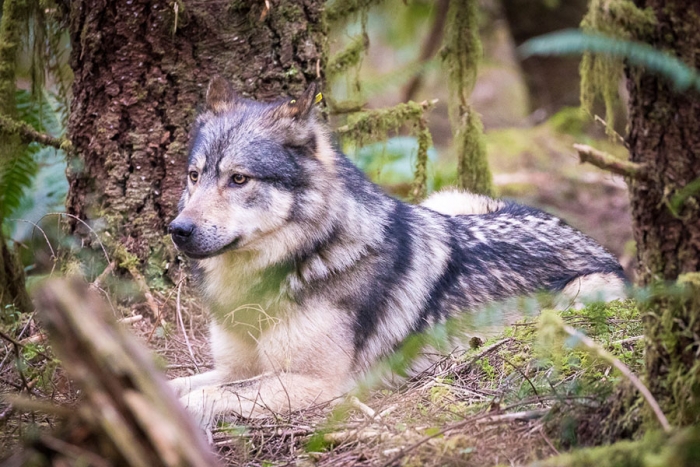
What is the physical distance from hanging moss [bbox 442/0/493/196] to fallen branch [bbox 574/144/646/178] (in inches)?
167

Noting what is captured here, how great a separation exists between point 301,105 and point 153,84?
1486 millimetres

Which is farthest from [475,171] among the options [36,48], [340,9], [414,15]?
[414,15]

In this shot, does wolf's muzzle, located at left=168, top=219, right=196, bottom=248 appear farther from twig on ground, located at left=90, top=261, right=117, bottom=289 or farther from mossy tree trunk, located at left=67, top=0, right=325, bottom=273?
mossy tree trunk, located at left=67, top=0, right=325, bottom=273

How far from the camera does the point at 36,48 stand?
543 cm

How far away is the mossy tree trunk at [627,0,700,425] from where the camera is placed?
2.31 meters

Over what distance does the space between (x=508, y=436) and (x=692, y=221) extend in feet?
3.72

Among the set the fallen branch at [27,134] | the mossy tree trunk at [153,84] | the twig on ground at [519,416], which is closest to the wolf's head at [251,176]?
the mossy tree trunk at [153,84]

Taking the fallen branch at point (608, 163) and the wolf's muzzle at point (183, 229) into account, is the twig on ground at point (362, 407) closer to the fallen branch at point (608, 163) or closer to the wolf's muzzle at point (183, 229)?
the wolf's muzzle at point (183, 229)

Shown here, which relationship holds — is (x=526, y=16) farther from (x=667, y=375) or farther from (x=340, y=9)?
(x=667, y=375)

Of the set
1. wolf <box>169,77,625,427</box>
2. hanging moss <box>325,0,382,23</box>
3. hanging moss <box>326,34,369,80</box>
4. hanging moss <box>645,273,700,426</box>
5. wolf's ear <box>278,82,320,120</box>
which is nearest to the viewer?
hanging moss <box>645,273,700,426</box>

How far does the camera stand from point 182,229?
379 centimetres

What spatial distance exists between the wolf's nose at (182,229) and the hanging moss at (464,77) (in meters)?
3.45

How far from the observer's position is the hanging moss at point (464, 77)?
21.0ft

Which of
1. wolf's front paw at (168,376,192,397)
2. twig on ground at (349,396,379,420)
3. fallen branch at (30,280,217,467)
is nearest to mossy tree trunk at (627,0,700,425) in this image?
twig on ground at (349,396,379,420)
